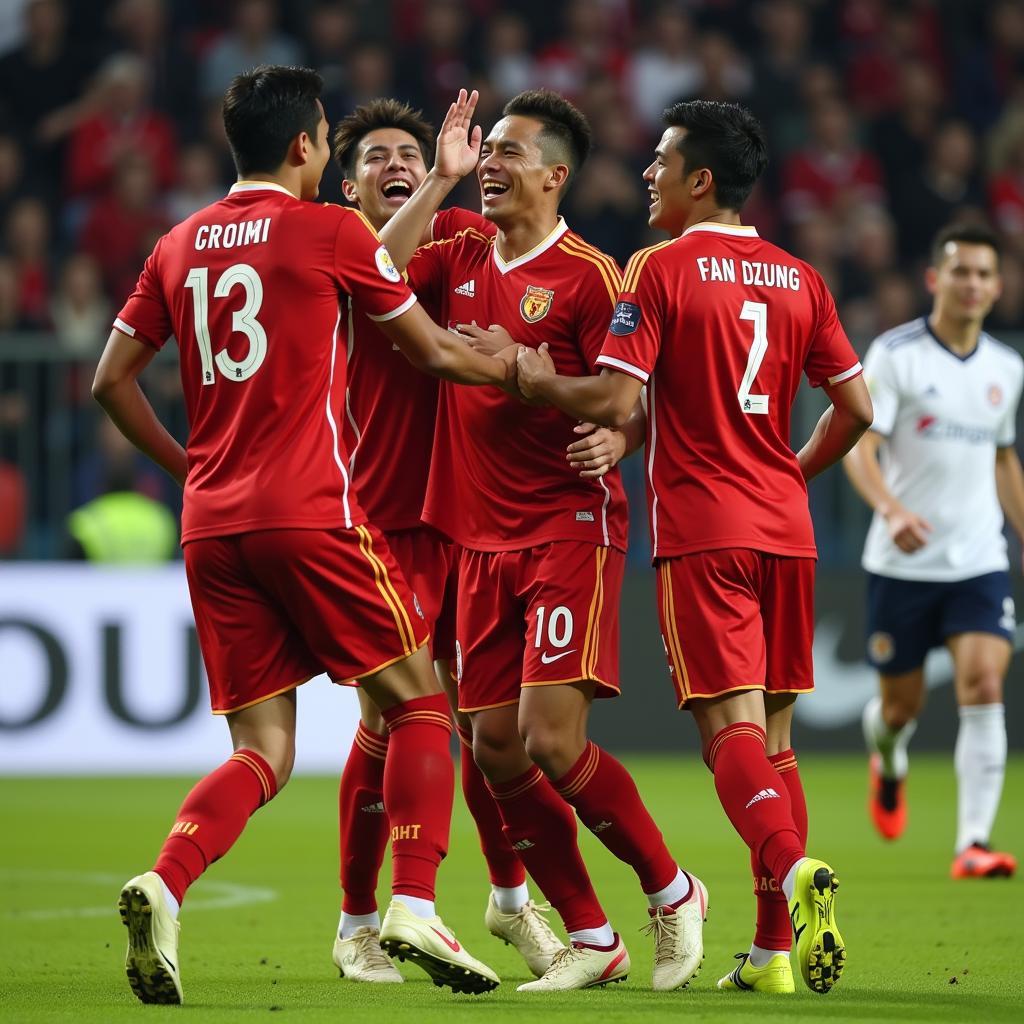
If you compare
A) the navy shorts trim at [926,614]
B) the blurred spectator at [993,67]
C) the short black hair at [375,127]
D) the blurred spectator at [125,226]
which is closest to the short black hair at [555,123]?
the short black hair at [375,127]

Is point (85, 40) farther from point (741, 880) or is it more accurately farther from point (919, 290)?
point (741, 880)

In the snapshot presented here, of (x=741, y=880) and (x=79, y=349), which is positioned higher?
(x=79, y=349)

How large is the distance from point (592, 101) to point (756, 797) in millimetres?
10506

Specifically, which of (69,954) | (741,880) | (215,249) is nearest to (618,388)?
(215,249)

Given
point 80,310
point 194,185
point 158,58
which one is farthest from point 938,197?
point 80,310

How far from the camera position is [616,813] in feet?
17.6

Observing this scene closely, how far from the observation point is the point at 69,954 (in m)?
5.95

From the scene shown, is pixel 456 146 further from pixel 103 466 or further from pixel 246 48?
pixel 246 48

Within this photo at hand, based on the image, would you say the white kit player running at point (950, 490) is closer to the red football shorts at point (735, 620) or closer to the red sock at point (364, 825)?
the red football shorts at point (735, 620)

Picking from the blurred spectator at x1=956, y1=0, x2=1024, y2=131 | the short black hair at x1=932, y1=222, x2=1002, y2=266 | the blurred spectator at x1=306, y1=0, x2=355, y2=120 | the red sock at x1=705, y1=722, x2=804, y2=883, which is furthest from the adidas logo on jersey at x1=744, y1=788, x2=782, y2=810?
the blurred spectator at x1=956, y1=0, x2=1024, y2=131

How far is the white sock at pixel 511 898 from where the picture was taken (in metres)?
5.80

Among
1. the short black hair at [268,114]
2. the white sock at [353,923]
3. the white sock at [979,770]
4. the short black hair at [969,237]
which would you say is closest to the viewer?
the short black hair at [268,114]

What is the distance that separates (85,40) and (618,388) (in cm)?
1103

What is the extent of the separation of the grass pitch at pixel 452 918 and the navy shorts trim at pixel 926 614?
891 millimetres
